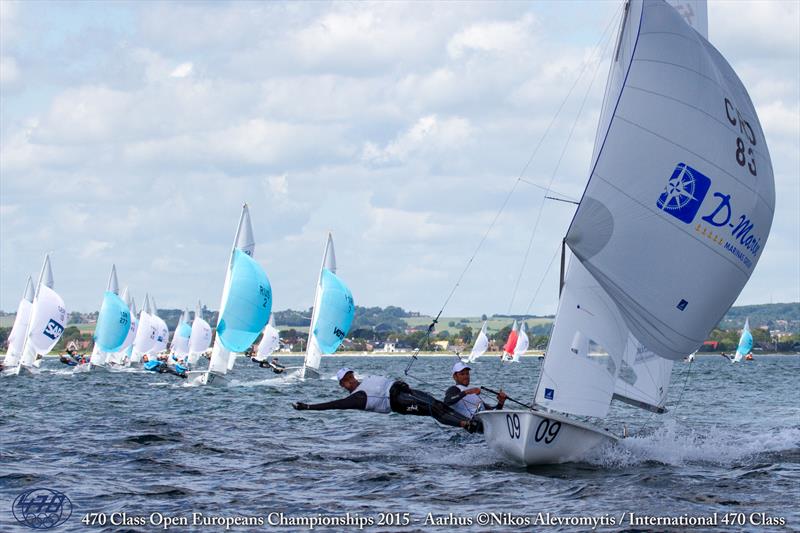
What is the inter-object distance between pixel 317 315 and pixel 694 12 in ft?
108

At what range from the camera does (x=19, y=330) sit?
57406mm

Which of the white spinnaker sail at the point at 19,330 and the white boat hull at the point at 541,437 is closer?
the white boat hull at the point at 541,437

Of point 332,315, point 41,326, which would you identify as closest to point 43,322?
point 41,326

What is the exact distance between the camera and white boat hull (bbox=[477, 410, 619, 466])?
1534 cm

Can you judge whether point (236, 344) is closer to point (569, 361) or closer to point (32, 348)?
point (32, 348)

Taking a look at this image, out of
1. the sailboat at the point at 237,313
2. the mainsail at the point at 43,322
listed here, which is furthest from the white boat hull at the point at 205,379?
the mainsail at the point at 43,322

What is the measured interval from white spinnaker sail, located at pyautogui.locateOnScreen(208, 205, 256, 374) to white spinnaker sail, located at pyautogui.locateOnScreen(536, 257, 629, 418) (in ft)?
91.4

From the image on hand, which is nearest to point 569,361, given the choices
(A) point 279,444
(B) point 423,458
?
(B) point 423,458

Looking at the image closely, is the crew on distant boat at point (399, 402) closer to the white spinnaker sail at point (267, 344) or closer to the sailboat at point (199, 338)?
the sailboat at point (199, 338)

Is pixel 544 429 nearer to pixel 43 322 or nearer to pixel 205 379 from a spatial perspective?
pixel 205 379

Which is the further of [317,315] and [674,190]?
[317,315]

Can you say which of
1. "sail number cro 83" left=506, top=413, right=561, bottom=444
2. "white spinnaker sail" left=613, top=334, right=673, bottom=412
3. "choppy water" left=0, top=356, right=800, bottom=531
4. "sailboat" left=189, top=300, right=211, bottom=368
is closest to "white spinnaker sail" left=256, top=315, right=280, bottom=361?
"sailboat" left=189, top=300, right=211, bottom=368

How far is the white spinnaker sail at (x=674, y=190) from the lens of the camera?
1486 cm

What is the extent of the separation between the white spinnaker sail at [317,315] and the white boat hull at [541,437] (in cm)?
3269
